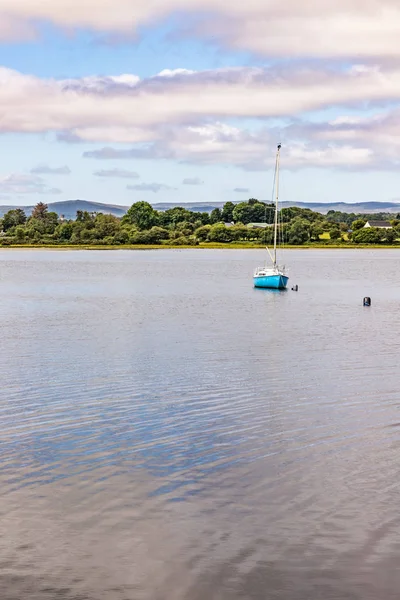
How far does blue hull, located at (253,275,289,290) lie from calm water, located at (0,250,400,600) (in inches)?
1531

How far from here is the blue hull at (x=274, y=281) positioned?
79500 mm

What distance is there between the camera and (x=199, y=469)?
56.6ft

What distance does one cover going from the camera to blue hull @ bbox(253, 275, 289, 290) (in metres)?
79.5

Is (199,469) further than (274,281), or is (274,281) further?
(274,281)

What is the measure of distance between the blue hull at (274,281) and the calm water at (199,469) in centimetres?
3890

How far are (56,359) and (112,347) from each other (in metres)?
4.52

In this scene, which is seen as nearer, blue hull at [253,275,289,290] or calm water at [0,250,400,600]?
calm water at [0,250,400,600]

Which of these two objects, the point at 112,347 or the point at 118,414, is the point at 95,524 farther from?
the point at 112,347

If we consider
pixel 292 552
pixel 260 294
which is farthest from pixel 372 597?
pixel 260 294

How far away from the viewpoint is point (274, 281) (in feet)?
264

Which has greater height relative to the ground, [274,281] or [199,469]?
[274,281]

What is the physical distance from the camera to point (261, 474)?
17.0 m

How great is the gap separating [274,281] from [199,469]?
209 ft

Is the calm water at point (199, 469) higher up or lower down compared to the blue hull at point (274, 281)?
lower down
